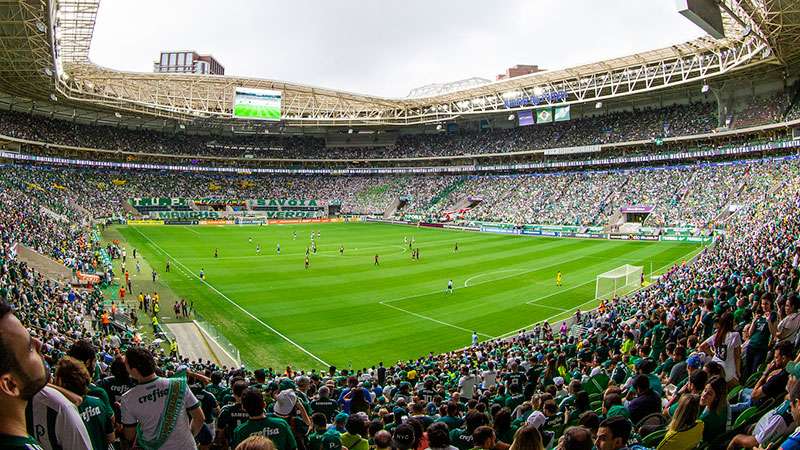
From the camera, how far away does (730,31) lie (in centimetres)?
4859

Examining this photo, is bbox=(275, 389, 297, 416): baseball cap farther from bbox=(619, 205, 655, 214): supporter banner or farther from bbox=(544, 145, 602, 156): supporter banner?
bbox=(544, 145, 602, 156): supporter banner

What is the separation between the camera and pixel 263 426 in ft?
16.4

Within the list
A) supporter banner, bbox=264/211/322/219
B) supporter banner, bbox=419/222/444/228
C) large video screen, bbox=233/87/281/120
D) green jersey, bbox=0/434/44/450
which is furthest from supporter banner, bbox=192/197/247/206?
green jersey, bbox=0/434/44/450

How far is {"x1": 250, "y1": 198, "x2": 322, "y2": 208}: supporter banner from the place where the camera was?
9256cm

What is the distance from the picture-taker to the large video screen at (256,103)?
246ft

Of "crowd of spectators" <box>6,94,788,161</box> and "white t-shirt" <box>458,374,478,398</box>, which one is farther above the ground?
"crowd of spectators" <box>6,94,788,161</box>

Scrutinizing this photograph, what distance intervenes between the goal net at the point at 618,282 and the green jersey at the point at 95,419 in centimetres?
3127

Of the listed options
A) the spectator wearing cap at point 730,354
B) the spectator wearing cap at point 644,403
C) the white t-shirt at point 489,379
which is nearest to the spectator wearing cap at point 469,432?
the spectator wearing cap at point 644,403

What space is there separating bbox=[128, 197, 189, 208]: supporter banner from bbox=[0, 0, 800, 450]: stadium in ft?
2.16

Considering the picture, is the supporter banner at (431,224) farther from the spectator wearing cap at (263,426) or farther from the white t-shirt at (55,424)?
the white t-shirt at (55,424)

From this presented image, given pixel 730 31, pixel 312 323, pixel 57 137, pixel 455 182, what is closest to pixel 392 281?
pixel 312 323

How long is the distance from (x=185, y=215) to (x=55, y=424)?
3315 inches

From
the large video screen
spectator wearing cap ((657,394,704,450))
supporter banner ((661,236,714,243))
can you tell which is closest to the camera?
spectator wearing cap ((657,394,704,450))

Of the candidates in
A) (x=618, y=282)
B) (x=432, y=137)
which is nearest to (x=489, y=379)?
(x=618, y=282)
